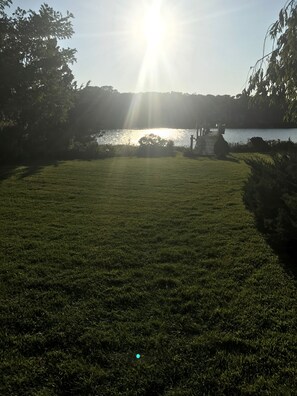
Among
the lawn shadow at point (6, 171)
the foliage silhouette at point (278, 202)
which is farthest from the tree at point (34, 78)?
the foliage silhouette at point (278, 202)

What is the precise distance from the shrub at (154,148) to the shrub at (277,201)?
14608mm

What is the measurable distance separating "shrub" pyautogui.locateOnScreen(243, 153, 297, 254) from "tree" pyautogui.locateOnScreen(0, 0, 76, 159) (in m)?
14.4

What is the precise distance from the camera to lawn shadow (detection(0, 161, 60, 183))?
1366cm

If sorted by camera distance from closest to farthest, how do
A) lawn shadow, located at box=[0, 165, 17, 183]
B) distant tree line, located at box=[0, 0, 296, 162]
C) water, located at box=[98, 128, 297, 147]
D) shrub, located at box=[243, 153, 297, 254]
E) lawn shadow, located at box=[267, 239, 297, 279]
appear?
1. lawn shadow, located at box=[267, 239, 297, 279]
2. shrub, located at box=[243, 153, 297, 254]
3. lawn shadow, located at box=[0, 165, 17, 183]
4. distant tree line, located at box=[0, 0, 296, 162]
5. water, located at box=[98, 128, 297, 147]

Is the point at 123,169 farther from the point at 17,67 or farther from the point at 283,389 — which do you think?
the point at 283,389

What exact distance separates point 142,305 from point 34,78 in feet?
58.7

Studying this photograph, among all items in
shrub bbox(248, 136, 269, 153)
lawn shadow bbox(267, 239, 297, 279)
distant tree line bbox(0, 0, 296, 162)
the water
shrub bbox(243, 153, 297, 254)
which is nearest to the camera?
lawn shadow bbox(267, 239, 297, 279)

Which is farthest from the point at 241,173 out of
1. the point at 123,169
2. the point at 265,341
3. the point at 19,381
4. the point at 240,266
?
the point at 19,381

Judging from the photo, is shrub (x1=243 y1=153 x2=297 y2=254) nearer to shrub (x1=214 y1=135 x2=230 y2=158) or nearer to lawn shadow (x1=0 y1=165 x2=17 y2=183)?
lawn shadow (x1=0 y1=165 x2=17 y2=183)

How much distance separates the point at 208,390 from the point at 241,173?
13105mm

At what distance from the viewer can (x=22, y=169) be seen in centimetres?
1543

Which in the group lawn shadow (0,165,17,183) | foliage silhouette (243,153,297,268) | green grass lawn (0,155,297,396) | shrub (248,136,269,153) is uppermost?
shrub (248,136,269,153)

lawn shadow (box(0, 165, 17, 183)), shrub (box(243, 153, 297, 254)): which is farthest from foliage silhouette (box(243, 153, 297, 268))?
lawn shadow (box(0, 165, 17, 183))

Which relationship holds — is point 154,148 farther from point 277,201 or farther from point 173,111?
point 173,111
